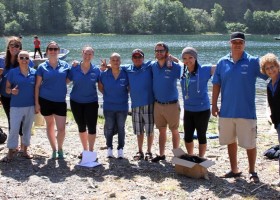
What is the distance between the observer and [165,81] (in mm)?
7551

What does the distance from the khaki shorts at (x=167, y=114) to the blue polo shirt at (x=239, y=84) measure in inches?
46.3

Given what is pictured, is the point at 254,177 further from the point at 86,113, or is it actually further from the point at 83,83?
the point at 83,83

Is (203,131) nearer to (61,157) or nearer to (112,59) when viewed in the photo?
(112,59)

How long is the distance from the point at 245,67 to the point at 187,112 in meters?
1.44

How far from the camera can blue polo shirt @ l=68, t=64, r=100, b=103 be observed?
7676 millimetres

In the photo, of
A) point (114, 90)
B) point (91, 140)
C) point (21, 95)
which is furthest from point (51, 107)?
point (114, 90)

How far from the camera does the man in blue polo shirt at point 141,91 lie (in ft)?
25.5

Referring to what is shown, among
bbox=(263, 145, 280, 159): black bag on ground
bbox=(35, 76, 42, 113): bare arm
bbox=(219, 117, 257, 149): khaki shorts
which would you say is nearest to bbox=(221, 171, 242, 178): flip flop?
bbox=(219, 117, 257, 149): khaki shorts

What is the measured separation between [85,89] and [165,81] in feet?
4.88

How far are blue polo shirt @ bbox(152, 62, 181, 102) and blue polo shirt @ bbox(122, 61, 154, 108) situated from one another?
0.47 ft

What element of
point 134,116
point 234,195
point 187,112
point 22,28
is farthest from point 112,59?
point 22,28

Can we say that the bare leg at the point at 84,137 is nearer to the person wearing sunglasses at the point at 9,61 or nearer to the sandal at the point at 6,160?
the sandal at the point at 6,160

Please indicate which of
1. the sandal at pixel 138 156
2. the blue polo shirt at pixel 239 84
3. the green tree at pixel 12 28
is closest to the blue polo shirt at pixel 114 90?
the sandal at pixel 138 156

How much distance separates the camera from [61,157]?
26.9 ft
